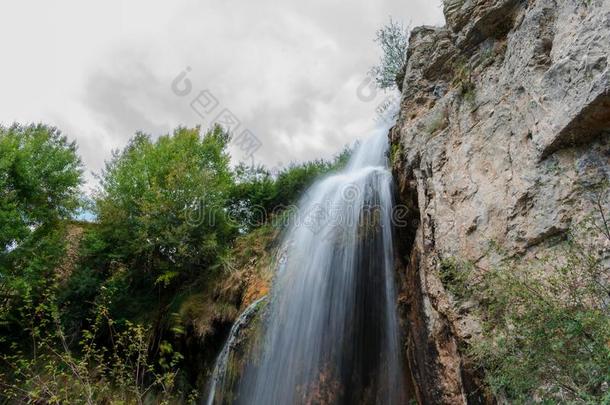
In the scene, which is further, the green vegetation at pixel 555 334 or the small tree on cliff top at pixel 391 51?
the small tree on cliff top at pixel 391 51

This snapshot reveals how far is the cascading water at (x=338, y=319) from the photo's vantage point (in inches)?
308

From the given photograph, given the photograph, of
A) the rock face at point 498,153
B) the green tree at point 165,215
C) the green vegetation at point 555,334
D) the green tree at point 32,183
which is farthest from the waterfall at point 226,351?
the green tree at point 32,183

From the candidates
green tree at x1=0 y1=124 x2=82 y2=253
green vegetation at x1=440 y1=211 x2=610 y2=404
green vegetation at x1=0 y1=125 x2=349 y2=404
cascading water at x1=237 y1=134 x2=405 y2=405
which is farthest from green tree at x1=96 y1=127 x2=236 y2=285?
green vegetation at x1=440 y1=211 x2=610 y2=404

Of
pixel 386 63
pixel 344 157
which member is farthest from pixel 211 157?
pixel 386 63

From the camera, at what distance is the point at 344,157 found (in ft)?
55.9

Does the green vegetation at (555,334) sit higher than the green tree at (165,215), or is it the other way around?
the green tree at (165,215)

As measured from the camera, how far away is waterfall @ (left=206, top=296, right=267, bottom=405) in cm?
935

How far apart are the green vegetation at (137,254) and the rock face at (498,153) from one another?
557 cm

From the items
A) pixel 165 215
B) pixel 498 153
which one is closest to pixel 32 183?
pixel 165 215

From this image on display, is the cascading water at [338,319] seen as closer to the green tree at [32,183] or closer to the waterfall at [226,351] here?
the waterfall at [226,351]

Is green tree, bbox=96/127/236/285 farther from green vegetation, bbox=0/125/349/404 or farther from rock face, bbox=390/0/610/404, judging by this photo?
rock face, bbox=390/0/610/404

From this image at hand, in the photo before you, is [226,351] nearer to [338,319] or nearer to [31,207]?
[338,319]

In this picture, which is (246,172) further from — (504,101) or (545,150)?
(545,150)

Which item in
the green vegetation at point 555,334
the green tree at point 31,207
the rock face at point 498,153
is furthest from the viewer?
the green tree at point 31,207
